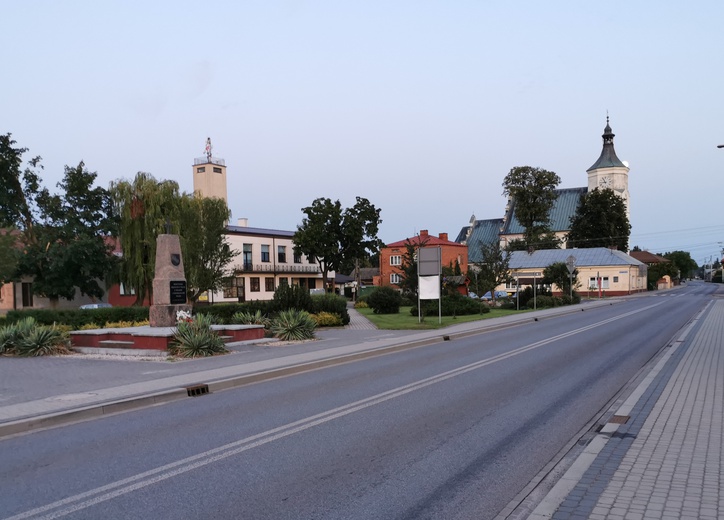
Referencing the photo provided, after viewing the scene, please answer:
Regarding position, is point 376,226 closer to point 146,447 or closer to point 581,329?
point 581,329

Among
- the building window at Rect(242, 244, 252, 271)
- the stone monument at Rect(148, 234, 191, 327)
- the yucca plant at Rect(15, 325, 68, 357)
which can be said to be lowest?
the yucca plant at Rect(15, 325, 68, 357)

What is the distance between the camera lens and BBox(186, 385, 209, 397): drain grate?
446 inches

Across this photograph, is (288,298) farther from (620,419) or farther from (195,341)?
(620,419)

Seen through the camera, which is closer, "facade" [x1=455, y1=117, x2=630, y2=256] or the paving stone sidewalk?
the paving stone sidewalk

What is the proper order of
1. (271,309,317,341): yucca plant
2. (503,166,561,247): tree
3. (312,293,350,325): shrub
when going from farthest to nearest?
(503,166,561,247): tree → (312,293,350,325): shrub → (271,309,317,341): yucca plant

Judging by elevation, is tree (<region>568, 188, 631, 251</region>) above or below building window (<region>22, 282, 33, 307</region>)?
above

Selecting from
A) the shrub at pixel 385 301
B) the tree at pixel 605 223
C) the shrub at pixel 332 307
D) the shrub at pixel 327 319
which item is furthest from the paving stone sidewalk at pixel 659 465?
the tree at pixel 605 223

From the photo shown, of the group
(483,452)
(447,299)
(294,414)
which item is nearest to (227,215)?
(447,299)

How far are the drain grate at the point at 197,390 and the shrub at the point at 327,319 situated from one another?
16295 millimetres

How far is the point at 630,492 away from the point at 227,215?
35889 mm

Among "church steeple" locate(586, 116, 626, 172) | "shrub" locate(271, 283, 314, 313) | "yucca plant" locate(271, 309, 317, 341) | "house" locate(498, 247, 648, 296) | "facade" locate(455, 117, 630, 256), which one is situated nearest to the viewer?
"yucca plant" locate(271, 309, 317, 341)

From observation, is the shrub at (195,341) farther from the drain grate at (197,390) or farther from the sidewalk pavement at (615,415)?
the drain grate at (197,390)

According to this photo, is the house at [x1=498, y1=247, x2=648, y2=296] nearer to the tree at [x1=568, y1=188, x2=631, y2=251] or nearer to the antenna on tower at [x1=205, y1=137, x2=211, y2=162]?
the tree at [x1=568, y1=188, x2=631, y2=251]

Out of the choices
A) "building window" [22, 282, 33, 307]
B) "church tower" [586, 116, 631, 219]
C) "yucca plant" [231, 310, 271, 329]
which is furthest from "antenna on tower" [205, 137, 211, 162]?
"church tower" [586, 116, 631, 219]
